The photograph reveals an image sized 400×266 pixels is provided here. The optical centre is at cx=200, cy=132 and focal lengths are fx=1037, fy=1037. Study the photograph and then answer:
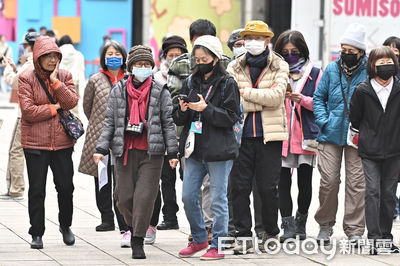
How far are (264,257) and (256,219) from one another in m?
0.86

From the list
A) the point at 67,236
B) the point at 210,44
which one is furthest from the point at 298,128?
the point at 67,236

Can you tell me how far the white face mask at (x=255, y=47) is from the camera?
881 cm

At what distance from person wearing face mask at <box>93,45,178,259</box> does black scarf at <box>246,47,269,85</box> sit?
0.80 m

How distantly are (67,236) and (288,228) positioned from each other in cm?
199

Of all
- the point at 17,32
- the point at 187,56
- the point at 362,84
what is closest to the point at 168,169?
the point at 187,56

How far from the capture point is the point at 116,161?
8609 millimetres

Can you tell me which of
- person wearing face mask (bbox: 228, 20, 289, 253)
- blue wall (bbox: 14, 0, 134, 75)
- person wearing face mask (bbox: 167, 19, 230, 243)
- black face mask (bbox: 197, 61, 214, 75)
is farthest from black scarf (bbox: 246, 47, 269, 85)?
blue wall (bbox: 14, 0, 134, 75)

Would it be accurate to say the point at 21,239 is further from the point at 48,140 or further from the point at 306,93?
the point at 306,93

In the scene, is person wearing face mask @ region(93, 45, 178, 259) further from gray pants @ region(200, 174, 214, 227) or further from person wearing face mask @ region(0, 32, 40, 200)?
person wearing face mask @ region(0, 32, 40, 200)

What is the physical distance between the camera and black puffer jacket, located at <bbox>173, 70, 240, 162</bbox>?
8.25 m

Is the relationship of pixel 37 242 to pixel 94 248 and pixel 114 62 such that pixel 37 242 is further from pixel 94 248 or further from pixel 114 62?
pixel 114 62

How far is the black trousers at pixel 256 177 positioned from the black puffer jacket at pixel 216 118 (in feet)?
1.38

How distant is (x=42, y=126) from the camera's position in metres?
8.90

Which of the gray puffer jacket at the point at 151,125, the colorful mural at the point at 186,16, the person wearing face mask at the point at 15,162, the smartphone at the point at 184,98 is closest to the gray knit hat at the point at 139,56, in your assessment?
the gray puffer jacket at the point at 151,125
